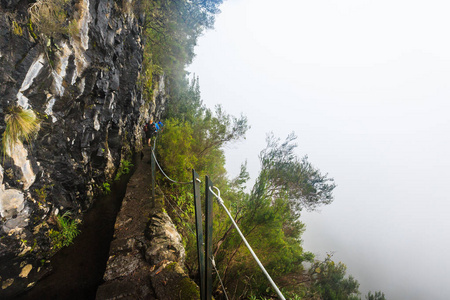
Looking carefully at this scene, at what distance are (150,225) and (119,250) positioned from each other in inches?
29.3

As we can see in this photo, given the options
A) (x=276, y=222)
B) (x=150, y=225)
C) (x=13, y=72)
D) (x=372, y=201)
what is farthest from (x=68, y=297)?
(x=372, y=201)

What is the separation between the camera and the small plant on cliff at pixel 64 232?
3.55 m

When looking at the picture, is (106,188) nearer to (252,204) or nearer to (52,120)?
(52,120)

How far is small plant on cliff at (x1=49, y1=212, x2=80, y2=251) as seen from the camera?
355cm

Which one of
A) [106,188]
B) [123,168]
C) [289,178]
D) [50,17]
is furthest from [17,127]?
[289,178]

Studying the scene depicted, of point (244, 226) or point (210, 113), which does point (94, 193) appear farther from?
point (210, 113)

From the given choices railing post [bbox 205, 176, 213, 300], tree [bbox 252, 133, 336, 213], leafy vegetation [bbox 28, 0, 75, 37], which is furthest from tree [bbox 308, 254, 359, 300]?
leafy vegetation [bbox 28, 0, 75, 37]

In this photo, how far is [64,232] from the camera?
12.3 feet

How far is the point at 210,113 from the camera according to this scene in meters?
12.2

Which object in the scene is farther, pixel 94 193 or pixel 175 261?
pixel 94 193

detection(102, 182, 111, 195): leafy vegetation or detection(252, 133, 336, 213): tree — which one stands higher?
detection(252, 133, 336, 213): tree

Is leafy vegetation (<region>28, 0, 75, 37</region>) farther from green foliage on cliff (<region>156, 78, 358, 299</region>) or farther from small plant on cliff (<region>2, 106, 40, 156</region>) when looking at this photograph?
green foliage on cliff (<region>156, 78, 358, 299</region>)

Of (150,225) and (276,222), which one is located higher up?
(276,222)

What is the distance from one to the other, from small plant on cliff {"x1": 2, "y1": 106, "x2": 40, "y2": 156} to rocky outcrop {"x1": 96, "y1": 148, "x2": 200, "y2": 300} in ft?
7.71
